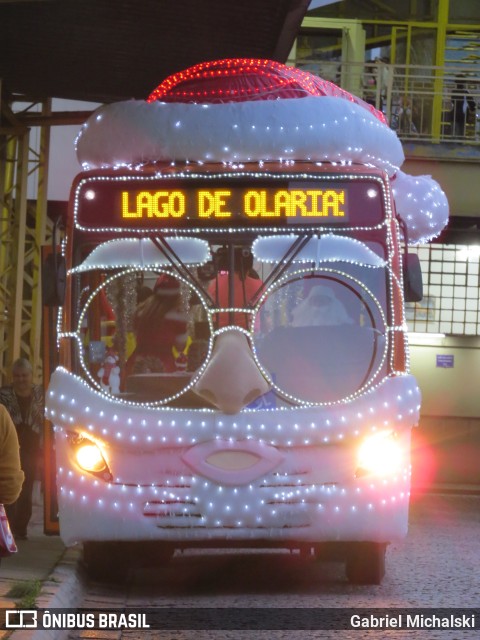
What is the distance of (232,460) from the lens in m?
10.0

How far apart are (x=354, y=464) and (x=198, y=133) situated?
278 centimetres

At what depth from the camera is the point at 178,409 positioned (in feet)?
33.5

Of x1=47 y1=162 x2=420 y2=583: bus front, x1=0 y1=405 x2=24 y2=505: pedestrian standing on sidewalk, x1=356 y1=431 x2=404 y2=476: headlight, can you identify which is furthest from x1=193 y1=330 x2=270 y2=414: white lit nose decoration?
x1=0 y1=405 x2=24 y2=505: pedestrian standing on sidewalk

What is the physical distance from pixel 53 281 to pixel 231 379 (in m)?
1.50

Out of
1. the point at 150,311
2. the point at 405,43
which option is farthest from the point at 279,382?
the point at 405,43

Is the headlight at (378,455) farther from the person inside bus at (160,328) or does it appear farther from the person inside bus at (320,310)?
the person inside bus at (160,328)

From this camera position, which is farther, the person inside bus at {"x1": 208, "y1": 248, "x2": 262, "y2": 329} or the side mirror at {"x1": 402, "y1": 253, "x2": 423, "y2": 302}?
the side mirror at {"x1": 402, "y1": 253, "x2": 423, "y2": 302}

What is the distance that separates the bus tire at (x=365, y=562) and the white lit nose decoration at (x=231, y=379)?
1.61 metres

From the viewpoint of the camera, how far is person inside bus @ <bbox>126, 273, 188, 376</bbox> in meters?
10.4

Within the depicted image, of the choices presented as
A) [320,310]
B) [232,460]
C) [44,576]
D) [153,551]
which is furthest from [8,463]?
[320,310]

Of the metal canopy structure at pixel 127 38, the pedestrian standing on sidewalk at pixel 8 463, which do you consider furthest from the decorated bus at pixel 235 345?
the metal canopy structure at pixel 127 38

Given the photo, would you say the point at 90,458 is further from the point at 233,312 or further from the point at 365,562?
the point at 365,562

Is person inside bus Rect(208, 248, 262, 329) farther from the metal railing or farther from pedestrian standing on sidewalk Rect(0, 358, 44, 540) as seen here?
the metal railing

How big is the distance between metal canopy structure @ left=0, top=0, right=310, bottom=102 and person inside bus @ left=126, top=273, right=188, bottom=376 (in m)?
5.16
